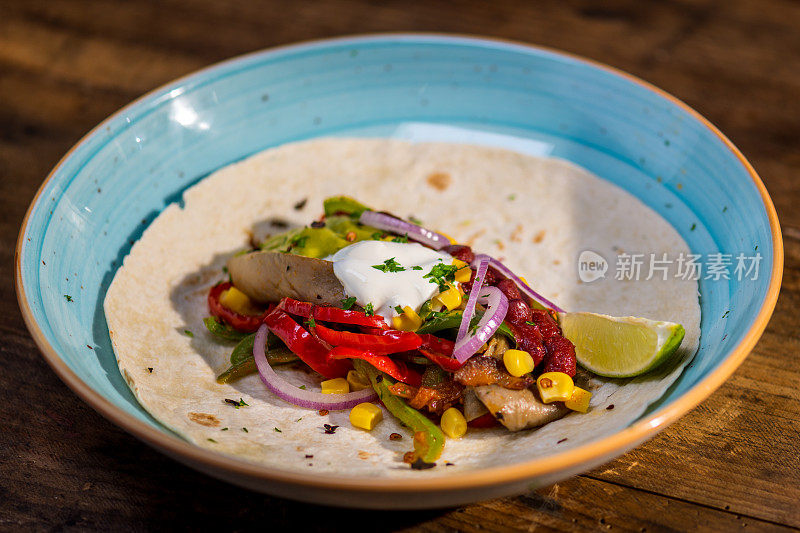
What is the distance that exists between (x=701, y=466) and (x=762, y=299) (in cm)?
76

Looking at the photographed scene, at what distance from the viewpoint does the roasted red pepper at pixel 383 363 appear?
3.21 metres

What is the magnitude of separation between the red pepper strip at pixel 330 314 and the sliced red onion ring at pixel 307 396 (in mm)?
299

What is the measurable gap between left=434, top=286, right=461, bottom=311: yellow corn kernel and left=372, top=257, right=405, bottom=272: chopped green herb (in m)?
0.22

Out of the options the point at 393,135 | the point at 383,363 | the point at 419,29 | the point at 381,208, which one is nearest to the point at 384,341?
the point at 383,363

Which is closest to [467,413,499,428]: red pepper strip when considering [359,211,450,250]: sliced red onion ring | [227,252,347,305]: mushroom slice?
[227,252,347,305]: mushroom slice

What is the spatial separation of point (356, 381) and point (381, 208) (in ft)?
4.72

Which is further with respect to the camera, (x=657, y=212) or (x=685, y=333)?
(x=657, y=212)

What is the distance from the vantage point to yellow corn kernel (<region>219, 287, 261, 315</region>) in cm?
378

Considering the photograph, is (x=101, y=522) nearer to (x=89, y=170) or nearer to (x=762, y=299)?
(x=89, y=170)

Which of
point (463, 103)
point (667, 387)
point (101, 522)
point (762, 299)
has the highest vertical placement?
point (463, 103)

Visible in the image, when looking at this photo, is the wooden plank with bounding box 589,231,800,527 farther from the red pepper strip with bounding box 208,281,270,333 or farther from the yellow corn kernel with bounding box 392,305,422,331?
the red pepper strip with bounding box 208,281,270,333

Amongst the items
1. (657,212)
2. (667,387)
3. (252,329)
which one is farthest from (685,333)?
(252,329)

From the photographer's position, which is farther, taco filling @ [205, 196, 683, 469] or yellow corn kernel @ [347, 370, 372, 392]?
yellow corn kernel @ [347, 370, 372, 392]

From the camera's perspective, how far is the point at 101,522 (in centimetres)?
286
